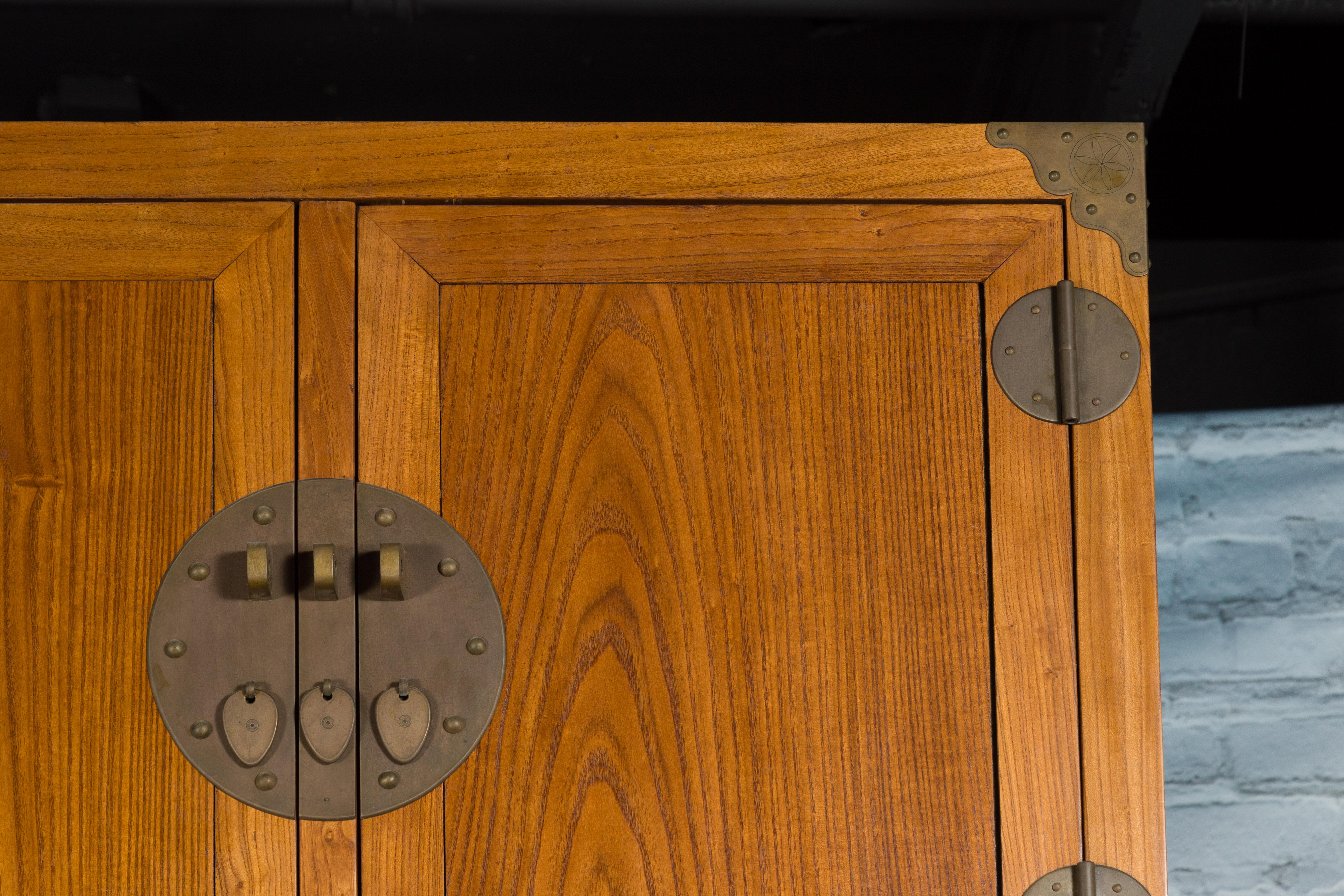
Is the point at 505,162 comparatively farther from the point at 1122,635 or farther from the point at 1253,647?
the point at 1253,647

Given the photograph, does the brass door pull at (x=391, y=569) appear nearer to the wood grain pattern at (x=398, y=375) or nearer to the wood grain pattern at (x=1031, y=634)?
the wood grain pattern at (x=398, y=375)

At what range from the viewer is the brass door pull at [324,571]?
2.53ft

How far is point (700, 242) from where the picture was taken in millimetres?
825

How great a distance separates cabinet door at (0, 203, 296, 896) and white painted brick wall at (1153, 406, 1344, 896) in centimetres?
98

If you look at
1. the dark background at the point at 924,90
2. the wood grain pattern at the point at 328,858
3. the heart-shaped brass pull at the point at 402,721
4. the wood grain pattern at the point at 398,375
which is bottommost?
the wood grain pattern at the point at 328,858

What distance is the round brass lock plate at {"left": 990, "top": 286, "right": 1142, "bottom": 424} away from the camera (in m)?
0.82

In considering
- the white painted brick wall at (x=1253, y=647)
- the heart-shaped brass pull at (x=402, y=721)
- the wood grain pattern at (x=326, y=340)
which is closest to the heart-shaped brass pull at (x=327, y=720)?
the heart-shaped brass pull at (x=402, y=721)

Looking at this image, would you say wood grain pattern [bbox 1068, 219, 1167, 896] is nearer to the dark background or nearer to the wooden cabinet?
the wooden cabinet

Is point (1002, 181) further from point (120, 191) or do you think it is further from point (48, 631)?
point (48, 631)

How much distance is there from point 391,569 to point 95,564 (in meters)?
→ 0.23

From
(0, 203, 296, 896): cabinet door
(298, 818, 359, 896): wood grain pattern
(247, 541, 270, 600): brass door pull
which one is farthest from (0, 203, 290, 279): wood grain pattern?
(298, 818, 359, 896): wood grain pattern

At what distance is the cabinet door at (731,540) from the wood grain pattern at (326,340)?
0.04 feet

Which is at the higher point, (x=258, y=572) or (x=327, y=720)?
(x=258, y=572)

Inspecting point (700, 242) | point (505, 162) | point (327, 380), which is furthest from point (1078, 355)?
point (327, 380)
